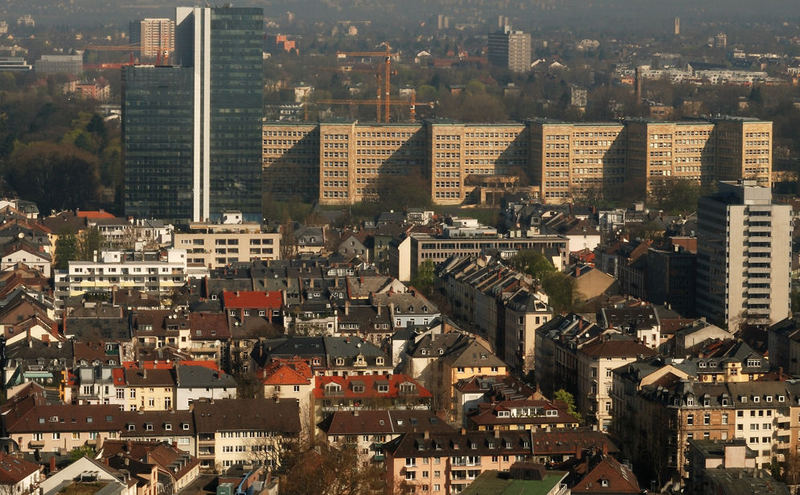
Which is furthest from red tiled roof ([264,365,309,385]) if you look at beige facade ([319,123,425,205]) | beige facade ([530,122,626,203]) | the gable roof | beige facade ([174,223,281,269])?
beige facade ([530,122,626,203])

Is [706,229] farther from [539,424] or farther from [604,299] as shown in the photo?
[539,424]

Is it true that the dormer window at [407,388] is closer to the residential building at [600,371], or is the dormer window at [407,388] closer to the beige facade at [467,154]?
the residential building at [600,371]

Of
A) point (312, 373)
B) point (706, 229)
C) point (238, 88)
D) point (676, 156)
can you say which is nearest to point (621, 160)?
point (676, 156)

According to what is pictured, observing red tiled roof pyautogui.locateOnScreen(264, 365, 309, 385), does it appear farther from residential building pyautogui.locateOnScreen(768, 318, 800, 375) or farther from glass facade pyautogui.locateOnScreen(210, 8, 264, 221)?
glass facade pyautogui.locateOnScreen(210, 8, 264, 221)

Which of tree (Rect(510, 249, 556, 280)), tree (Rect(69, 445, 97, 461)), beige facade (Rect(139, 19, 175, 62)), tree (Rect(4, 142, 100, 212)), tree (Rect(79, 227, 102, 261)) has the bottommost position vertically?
tree (Rect(69, 445, 97, 461))

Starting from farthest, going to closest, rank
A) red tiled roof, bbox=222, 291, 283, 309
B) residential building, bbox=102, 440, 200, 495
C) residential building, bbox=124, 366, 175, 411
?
red tiled roof, bbox=222, 291, 283, 309 → residential building, bbox=124, 366, 175, 411 → residential building, bbox=102, 440, 200, 495

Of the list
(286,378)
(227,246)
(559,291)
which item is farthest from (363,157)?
(286,378)

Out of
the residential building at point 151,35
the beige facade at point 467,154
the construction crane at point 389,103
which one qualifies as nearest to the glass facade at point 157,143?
the beige facade at point 467,154

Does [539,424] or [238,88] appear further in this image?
[238,88]

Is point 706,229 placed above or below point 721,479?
above
